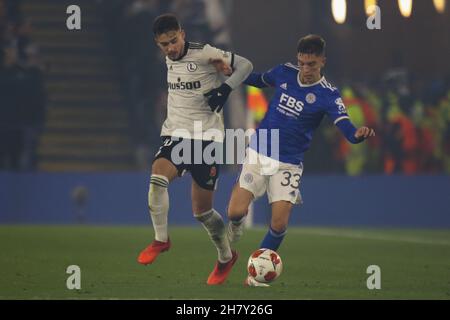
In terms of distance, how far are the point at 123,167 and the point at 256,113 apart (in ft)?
8.66

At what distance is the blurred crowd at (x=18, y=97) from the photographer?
2053 cm

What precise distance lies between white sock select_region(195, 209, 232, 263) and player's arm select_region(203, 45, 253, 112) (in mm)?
867

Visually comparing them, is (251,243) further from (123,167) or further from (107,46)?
(107,46)

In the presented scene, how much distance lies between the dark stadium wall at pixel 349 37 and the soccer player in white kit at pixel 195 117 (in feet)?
37.1

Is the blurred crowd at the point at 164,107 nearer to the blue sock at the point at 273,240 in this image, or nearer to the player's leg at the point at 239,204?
the player's leg at the point at 239,204

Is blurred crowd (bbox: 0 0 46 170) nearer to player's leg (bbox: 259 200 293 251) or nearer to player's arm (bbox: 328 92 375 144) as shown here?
player's leg (bbox: 259 200 293 251)

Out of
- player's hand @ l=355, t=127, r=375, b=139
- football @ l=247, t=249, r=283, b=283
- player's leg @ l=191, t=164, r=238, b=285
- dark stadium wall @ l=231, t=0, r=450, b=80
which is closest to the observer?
player's hand @ l=355, t=127, r=375, b=139

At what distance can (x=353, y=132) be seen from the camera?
35.6 ft

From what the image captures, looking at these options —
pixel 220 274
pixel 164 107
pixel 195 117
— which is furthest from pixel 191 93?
pixel 164 107

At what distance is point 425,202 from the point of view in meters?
21.1

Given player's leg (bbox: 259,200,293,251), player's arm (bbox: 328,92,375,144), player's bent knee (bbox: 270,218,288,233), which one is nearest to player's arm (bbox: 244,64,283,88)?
player's arm (bbox: 328,92,375,144)

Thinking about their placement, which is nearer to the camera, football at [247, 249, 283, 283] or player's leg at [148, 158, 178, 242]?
football at [247, 249, 283, 283]

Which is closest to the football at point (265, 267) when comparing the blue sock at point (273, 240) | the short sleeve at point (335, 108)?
the blue sock at point (273, 240)

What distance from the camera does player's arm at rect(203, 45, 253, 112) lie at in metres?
11.1
